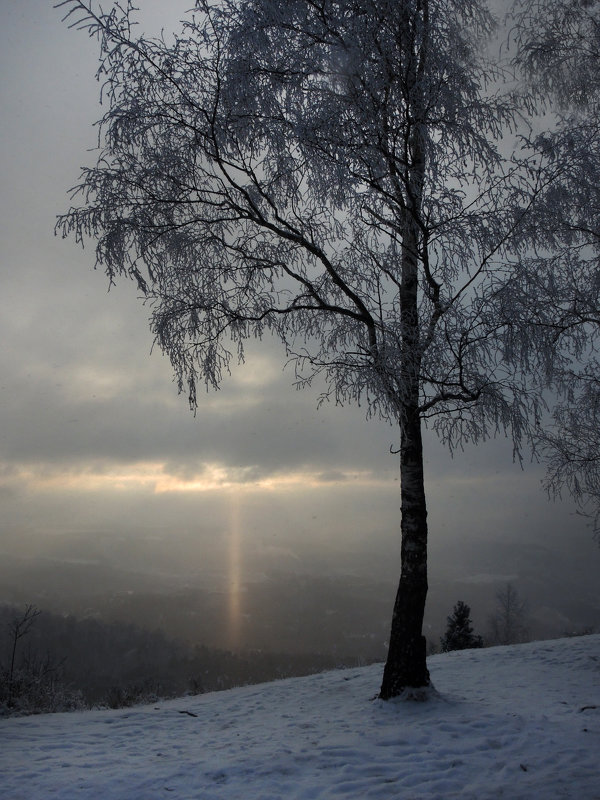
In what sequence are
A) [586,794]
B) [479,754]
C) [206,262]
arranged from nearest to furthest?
1. [586,794]
2. [479,754]
3. [206,262]

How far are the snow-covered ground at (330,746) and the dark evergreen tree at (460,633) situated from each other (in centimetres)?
1214

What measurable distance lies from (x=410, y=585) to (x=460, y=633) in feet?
51.6

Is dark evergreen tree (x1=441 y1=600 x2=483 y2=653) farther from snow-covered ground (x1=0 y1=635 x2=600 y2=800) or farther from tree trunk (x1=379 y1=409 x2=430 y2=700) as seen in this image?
tree trunk (x1=379 y1=409 x2=430 y2=700)

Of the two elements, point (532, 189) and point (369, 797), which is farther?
point (532, 189)

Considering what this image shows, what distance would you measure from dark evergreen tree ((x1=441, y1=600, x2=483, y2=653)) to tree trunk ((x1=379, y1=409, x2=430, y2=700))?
14.7m

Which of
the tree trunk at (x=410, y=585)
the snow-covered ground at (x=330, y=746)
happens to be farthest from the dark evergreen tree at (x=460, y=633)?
the tree trunk at (x=410, y=585)

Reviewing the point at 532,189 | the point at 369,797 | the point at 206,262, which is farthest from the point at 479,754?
the point at 206,262

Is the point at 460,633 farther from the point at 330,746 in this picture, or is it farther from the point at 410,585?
the point at 330,746

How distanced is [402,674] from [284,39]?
984 cm

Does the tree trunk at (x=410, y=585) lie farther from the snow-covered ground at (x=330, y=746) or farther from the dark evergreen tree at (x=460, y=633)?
the dark evergreen tree at (x=460, y=633)

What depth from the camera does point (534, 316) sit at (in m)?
7.18

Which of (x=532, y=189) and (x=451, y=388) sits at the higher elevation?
(x=532, y=189)

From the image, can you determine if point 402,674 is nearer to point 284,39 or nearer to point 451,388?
point 451,388

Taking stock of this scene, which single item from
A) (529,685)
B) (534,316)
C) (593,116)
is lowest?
(529,685)
